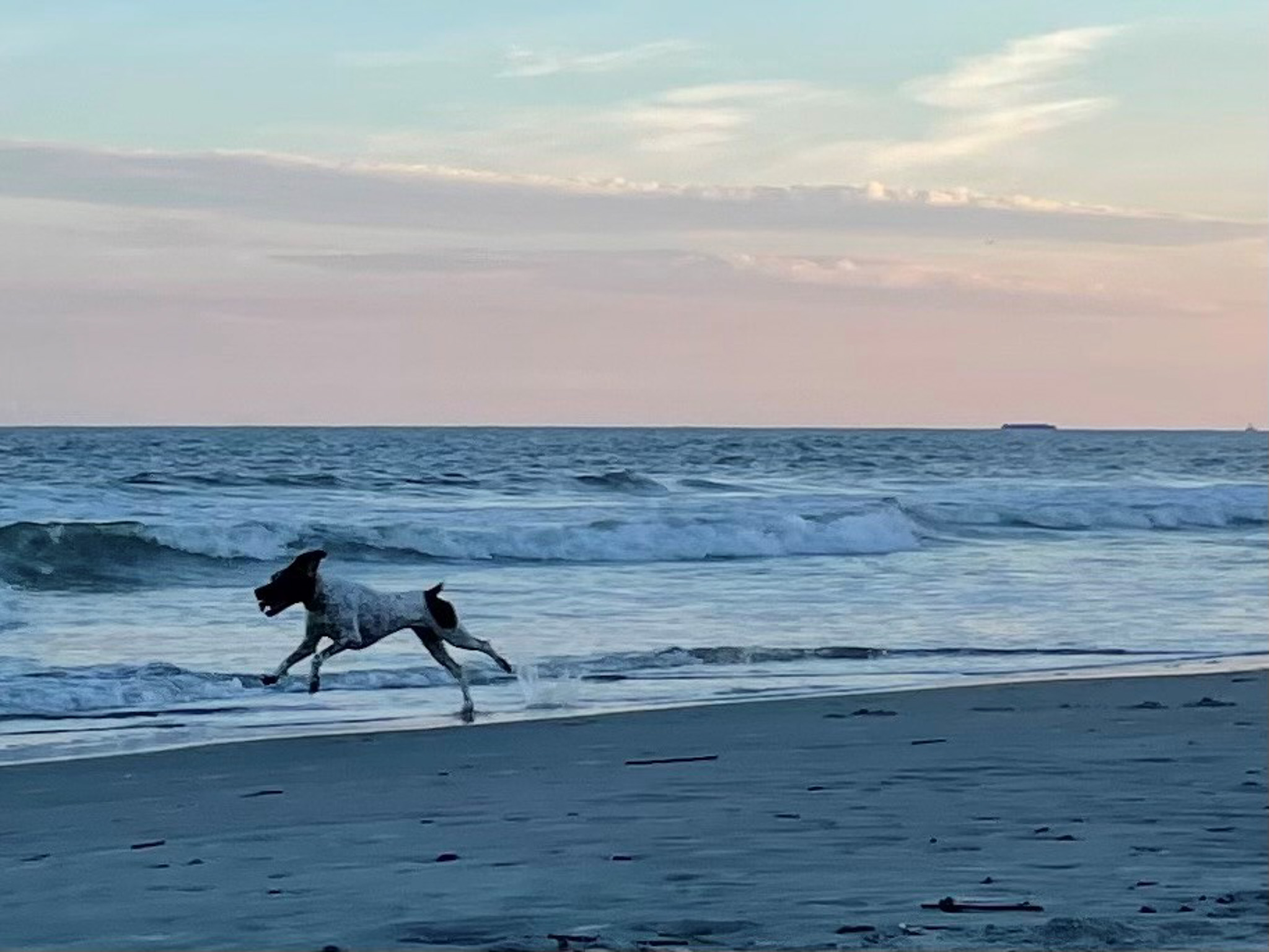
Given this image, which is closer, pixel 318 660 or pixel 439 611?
pixel 318 660

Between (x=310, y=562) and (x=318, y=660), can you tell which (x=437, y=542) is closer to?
(x=318, y=660)

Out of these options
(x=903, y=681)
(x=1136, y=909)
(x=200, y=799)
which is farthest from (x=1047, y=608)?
(x=1136, y=909)

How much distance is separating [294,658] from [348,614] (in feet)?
1.40

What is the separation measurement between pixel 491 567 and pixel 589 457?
40382 mm

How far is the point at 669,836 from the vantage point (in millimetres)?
6801

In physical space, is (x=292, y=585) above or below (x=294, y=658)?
above

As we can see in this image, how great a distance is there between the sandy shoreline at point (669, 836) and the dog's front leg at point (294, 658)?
0.92m

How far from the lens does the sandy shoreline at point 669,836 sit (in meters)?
5.34

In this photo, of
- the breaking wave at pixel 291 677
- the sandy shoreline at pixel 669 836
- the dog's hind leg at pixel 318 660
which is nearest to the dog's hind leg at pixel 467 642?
the breaking wave at pixel 291 677

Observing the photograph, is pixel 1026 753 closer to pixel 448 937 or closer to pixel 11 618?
pixel 448 937

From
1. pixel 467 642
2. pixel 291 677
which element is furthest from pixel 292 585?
pixel 291 677

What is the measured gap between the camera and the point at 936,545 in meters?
29.1

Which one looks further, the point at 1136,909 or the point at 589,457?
the point at 589,457

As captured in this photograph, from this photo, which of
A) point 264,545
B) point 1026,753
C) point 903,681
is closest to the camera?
point 1026,753
